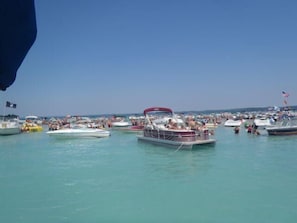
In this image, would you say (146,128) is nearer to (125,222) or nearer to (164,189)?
(164,189)

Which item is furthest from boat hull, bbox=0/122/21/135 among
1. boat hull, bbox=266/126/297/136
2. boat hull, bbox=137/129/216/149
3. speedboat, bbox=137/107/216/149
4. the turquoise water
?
boat hull, bbox=266/126/297/136

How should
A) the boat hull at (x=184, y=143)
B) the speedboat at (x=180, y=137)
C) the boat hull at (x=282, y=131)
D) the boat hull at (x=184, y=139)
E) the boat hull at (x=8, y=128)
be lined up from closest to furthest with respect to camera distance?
the boat hull at (x=184, y=143) → the boat hull at (x=184, y=139) → the speedboat at (x=180, y=137) → the boat hull at (x=282, y=131) → the boat hull at (x=8, y=128)

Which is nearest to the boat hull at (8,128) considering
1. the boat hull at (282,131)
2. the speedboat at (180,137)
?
the speedboat at (180,137)

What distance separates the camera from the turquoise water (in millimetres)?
8719

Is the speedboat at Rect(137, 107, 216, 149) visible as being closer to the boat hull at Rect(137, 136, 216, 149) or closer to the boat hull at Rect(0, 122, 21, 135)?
the boat hull at Rect(137, 136, 216, 149)

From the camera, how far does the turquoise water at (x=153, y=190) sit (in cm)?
872

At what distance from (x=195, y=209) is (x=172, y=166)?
6806mm

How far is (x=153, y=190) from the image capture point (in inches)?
438

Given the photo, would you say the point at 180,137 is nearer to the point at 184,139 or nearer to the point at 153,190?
the point at 184,139

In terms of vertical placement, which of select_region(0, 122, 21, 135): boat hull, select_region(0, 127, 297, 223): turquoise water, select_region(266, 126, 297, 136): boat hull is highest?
select_region(0, 122, 21, 135): boat hull

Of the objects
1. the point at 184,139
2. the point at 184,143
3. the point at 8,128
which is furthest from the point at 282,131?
the point at 8,128

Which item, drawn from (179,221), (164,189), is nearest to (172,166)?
(164,189)

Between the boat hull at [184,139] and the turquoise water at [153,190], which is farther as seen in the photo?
the boat hull at [184,139]

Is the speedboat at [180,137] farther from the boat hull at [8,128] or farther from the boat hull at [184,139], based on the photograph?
the boat hull at [8,128]
